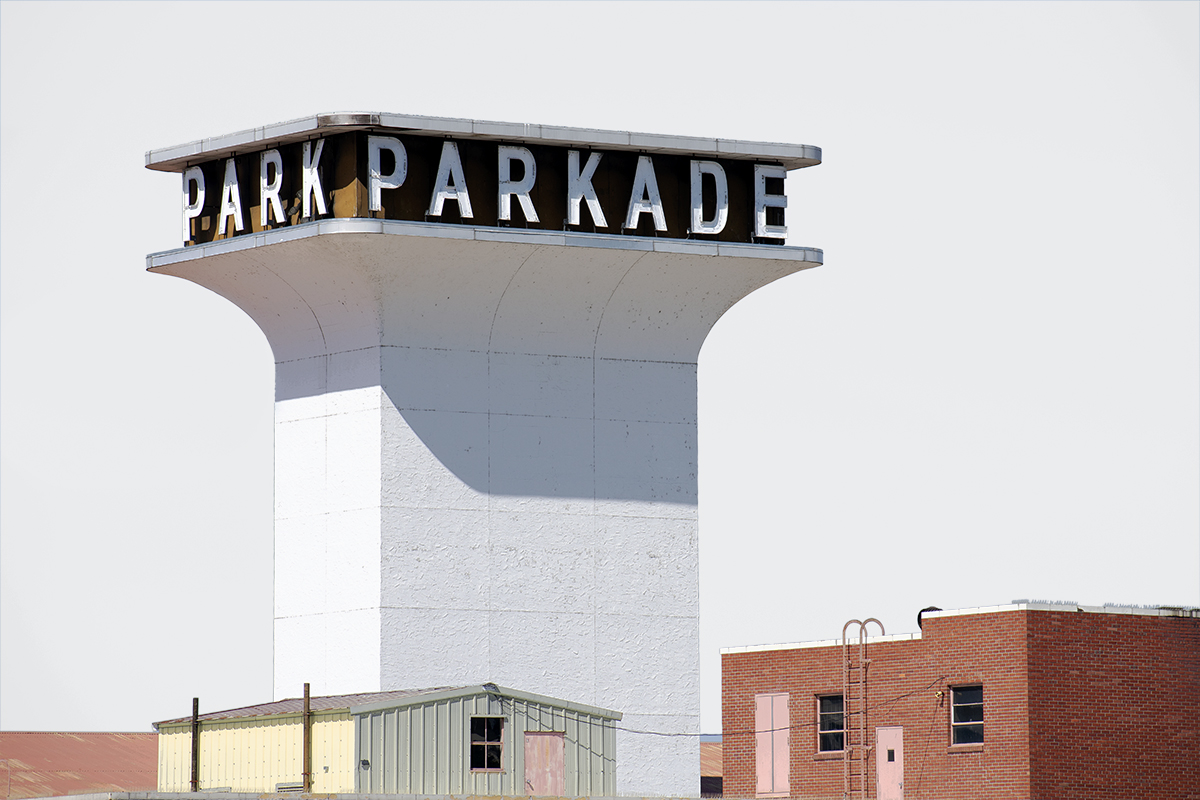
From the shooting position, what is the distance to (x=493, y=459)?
60188mm

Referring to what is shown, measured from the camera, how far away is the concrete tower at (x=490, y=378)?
5825cm

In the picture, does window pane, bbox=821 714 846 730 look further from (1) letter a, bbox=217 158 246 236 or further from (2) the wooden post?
(1) letter a, bbox=217 158 246 236

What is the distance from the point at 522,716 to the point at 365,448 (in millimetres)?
9168

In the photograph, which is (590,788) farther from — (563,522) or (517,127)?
(517,127)

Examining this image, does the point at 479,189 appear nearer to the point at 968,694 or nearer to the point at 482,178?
the point at 482,178

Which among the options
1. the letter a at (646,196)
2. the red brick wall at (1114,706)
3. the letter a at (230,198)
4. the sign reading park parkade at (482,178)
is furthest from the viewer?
the letter a at (646,196)

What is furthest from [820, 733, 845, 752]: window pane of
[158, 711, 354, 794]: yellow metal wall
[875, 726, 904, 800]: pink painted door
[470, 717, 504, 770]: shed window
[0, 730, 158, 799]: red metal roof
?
[0, 730, 158, 799]: red metal roof

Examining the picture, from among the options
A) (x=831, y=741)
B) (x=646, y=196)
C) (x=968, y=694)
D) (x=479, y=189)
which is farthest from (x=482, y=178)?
(x=968, y=694)

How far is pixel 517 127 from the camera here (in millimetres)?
→ 58719

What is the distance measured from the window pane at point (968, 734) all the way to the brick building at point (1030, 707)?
0.03 meters

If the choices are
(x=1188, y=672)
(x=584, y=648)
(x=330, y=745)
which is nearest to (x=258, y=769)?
(x=330, y=745)

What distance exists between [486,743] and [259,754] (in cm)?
497

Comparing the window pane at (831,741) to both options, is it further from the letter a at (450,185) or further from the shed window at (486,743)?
the letter a at (450,185)

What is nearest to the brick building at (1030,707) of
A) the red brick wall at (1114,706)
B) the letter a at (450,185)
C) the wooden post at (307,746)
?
the red brick wall at (1114,706)
